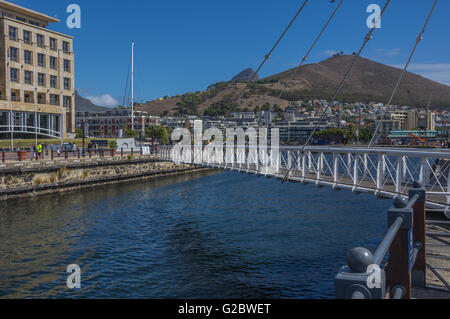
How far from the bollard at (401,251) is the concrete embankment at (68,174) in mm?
30472

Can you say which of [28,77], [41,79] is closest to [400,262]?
[28,77]

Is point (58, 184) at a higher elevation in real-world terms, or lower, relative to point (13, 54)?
lower

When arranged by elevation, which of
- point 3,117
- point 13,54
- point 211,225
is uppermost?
point 13,54

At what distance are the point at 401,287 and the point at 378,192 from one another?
30.8ft

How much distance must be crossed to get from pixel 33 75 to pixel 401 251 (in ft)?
188

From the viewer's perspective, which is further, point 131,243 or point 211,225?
point 211,225

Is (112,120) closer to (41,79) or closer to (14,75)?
(41,79)

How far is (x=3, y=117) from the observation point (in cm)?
5038

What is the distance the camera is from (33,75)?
53.6 metres

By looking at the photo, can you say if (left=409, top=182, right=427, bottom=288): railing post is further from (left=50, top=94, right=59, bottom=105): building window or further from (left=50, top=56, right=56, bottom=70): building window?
(left=50, top=56, right=56, bottom=70): building window

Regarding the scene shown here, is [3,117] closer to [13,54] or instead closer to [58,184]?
[13,54]

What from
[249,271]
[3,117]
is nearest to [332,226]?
[249,271]

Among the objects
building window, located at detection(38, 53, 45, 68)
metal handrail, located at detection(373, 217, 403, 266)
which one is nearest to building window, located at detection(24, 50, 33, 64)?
building window, located at detection(38, 53, 45, 68)

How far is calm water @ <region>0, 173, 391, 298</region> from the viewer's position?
13.4m
